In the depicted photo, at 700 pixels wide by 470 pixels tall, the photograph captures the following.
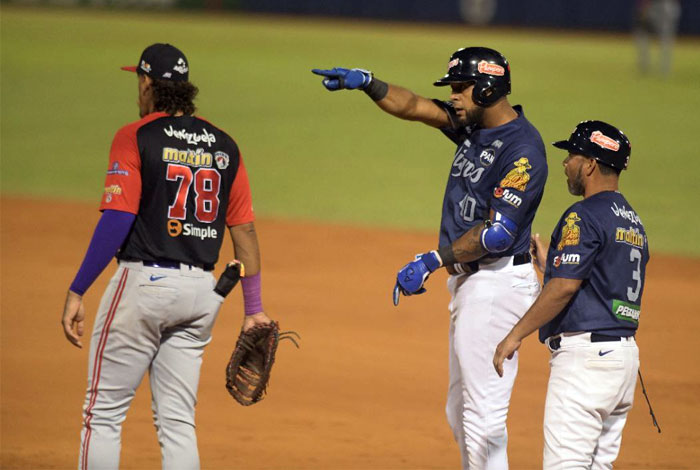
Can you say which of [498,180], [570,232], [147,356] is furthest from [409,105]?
[147,356]

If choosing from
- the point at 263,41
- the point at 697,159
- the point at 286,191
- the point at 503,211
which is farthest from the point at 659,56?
the point at 503,211

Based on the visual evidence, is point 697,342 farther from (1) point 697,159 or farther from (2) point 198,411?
(1) point 697,159

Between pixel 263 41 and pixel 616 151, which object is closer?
pixel 616 151

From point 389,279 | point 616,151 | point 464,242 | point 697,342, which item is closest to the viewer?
point 616,151

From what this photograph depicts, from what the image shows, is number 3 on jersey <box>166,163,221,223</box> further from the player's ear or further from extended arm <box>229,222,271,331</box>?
the player's ear

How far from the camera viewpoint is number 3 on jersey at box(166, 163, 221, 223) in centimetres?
470

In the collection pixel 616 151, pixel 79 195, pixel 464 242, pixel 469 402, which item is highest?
pixel 616 151

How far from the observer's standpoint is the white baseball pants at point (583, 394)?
4.50m

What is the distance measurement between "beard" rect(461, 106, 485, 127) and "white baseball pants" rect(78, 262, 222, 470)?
5.15ft

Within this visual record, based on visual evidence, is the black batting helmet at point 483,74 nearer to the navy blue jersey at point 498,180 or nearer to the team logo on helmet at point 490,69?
the team logo on helmet at point 490,69

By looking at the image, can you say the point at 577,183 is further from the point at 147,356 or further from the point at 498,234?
the point at 147,356

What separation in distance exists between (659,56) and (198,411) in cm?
2750

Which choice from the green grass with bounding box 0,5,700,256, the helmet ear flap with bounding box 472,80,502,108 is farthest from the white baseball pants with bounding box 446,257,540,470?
the green grass with bounding box 0,5,700,256

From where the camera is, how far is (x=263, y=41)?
34125 millimetres
